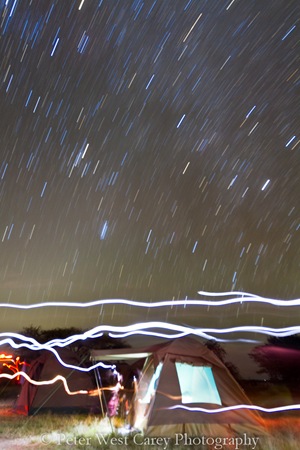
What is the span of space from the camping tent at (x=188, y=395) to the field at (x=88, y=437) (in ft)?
1.15

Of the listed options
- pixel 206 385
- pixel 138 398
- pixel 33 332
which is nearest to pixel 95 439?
pixel 138 398

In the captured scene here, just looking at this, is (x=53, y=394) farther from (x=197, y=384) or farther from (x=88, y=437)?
(x=197, y=384)

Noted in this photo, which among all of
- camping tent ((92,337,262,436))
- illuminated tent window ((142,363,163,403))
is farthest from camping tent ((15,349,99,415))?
illuminated tent window ((142,363,163,403))

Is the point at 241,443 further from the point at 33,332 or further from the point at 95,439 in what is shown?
the point at 33,332

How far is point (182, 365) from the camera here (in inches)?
374

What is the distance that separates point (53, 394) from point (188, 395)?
21.9ft

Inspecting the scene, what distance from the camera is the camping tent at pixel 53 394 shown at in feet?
45.3

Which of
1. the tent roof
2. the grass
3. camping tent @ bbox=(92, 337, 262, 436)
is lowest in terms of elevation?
the grass

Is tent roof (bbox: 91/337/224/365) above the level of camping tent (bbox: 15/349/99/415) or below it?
above

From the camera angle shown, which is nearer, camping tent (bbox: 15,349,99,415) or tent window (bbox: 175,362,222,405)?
tent window (bbox: 175,362,222,405)

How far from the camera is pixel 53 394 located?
555 inches

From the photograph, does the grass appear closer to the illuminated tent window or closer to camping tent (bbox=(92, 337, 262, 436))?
camping tent (bbox=(92, 337, 262, 436))

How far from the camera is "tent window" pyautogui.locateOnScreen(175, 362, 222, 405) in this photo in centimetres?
909

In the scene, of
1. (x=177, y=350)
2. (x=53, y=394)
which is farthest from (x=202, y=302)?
(x=53, y=394)
